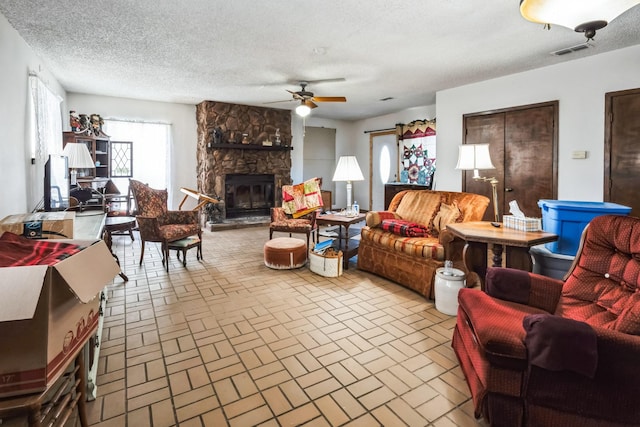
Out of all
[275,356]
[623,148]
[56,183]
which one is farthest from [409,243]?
[56,183]

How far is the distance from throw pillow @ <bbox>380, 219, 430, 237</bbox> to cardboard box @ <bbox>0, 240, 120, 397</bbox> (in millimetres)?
2845

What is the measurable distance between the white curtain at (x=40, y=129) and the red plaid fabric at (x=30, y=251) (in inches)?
116

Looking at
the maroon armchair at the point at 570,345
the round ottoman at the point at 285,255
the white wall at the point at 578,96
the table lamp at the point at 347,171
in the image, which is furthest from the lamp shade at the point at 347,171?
the maroon armchair at the point at 570,345

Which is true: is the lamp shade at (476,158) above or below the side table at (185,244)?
above

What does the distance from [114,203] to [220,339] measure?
5.46m

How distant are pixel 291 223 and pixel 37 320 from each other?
148 inches

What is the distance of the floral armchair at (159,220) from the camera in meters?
3.93

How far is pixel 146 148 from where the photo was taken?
695 centimetres

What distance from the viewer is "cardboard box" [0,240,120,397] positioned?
0.96 metres

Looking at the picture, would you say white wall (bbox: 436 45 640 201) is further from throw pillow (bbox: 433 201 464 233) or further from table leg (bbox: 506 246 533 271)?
table leg (bbox: 506 246 533 271)

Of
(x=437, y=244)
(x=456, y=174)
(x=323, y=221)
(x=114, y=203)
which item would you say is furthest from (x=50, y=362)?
(x=114, y=203)

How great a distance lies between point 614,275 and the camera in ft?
5.80

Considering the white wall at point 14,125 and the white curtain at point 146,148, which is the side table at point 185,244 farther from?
the white curtain at point 146,148

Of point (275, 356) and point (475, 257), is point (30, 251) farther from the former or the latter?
point (475, 257)
